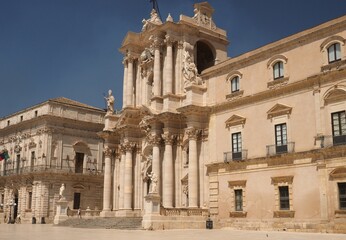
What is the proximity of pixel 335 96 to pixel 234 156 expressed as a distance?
7609 millimetres

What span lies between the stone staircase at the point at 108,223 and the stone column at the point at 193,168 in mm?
3743

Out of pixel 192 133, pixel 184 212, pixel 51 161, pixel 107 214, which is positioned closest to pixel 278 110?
pixel 192 133

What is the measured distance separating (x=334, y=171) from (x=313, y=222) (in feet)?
9.22

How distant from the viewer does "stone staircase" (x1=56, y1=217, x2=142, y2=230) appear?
30.6m

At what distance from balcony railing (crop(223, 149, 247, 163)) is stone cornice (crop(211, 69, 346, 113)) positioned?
9.50ft

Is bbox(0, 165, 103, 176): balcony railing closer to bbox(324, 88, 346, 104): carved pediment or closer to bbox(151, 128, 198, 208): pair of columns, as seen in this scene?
bbox(151, 128, 198, 208): pair of columns

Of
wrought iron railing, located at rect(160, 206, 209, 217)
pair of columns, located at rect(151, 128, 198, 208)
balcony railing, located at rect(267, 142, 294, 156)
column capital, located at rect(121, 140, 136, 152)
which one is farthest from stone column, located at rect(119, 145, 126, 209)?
balcony railing, located at rect(267, 142, 294, 156)

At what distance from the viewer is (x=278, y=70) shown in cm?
2761

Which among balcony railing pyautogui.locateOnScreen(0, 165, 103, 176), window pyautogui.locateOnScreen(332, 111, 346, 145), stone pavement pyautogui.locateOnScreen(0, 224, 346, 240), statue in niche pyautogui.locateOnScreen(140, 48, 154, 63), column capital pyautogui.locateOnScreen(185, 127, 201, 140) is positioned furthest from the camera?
balcony railing pyautogui.locateOnScreen(0, 165, 103, 176)

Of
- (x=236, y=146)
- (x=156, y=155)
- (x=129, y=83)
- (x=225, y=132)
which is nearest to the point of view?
(x=236, y=146)

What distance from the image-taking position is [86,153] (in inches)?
1986

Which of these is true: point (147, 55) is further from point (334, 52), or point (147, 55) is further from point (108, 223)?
point (334, 52)

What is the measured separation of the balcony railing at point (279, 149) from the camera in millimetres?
25947

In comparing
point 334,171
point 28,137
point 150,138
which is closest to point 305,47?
point 334,171
